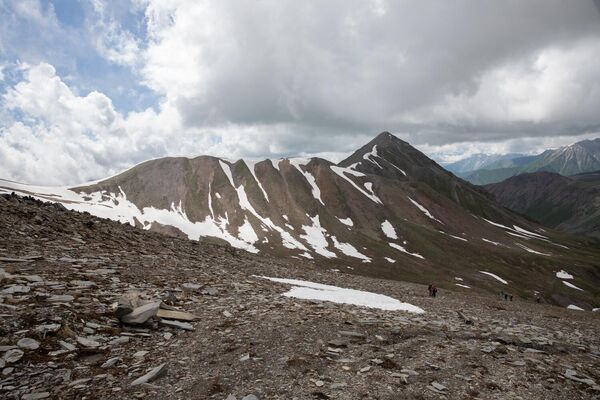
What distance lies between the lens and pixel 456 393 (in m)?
8.84

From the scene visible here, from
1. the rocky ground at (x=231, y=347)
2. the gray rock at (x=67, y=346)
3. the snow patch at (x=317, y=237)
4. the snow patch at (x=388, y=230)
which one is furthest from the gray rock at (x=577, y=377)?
the snow patch at (x=388, y=230)

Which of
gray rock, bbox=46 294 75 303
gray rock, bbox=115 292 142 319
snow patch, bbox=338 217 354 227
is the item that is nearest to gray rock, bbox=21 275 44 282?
gray rock, bbox=46 294 75 303

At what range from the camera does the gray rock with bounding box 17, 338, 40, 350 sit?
8930 millimetres

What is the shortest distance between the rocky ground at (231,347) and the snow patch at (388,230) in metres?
147

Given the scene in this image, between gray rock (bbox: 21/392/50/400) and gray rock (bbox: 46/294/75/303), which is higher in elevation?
gray rock (bbox: 46/294/75/303)

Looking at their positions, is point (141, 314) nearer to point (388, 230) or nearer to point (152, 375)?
point (152, 375)

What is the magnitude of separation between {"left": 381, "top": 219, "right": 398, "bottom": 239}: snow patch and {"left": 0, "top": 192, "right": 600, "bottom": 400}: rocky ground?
14743 centimetres

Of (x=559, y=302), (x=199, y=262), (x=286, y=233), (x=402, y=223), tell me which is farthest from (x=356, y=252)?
(x=199, y=262)

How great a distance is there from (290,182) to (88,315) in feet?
607

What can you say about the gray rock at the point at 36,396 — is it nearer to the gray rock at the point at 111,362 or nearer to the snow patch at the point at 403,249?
the gray rock at the point at 111,362

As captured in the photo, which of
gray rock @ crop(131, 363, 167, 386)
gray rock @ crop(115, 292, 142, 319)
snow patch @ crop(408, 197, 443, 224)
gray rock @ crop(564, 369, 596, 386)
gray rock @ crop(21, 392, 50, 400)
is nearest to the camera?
gray rock @ crop(21, 392, 50, 400)

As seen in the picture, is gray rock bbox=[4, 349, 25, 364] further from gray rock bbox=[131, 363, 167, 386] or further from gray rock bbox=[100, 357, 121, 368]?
gray rock bbox=[131, 363, 167, 386]

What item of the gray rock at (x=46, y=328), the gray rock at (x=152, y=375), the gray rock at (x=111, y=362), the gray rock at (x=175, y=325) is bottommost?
the gray rock at (x=152, y=375)

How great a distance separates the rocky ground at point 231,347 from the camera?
840 centimetres
